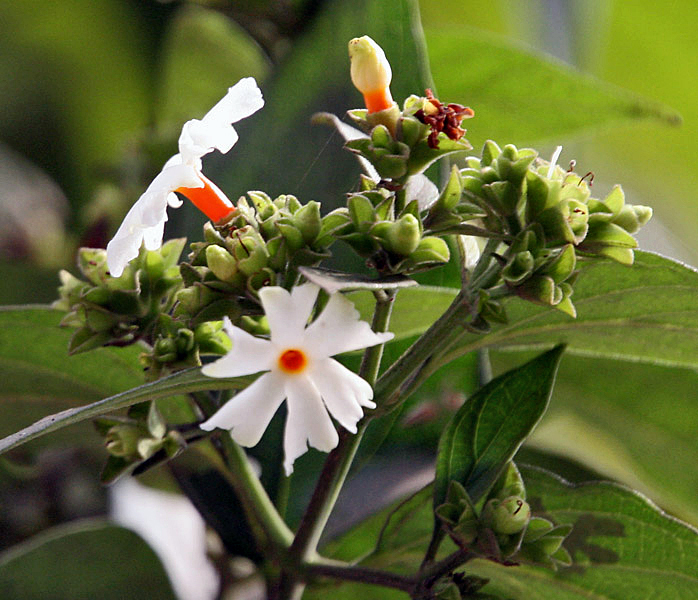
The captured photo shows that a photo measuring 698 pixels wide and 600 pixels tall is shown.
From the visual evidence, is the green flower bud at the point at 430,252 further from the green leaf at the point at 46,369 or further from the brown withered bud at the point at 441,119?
the green leaf at the point at 46,369

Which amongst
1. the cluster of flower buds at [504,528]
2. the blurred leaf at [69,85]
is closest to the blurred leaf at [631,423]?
the cluster of flower buds at [504,528]

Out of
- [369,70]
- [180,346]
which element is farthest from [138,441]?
[369,70]

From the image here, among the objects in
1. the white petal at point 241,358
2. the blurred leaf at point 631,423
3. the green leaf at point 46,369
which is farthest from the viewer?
the blurred leaf at point 631,423

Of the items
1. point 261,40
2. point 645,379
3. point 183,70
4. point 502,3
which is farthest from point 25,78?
point 645,379

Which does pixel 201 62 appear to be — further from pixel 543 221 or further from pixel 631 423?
pixel 543 221

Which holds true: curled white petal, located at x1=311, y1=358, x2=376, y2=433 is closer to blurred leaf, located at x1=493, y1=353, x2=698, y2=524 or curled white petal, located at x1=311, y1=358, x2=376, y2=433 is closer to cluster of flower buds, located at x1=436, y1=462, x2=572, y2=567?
cluster of flower buds, located at x1=436, y1=462, x2=572, y2=567

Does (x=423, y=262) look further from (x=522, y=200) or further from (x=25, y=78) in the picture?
(x=25, y=78)
